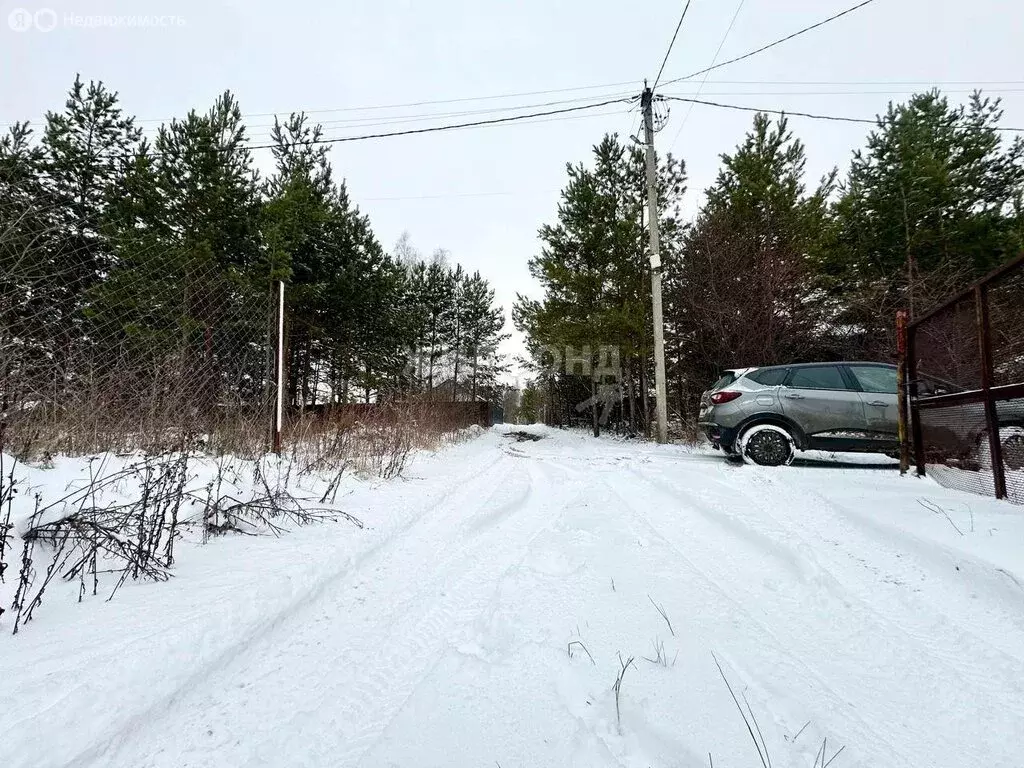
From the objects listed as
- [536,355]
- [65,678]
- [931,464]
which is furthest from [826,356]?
[65,678]

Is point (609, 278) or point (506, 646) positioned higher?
point (609, 278)

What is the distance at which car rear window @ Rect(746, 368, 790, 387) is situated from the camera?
6465 mm

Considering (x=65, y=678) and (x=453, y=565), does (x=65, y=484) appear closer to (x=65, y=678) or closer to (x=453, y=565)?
(x=65, y=678)

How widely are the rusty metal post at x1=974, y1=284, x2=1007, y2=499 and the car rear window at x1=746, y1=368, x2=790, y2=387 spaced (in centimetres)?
298

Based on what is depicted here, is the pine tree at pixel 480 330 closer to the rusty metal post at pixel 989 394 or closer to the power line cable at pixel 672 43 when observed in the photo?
the power line cable at pixel 672 43

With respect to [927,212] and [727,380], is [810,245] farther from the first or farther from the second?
[727,380]

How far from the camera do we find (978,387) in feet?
11.9

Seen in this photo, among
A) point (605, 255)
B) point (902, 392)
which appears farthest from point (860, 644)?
point (605, 255)

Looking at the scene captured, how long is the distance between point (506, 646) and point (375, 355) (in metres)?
15.1

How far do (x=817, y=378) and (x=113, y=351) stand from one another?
8862mm

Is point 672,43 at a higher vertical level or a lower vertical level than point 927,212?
higher

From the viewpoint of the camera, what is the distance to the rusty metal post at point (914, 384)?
4648 millimetres

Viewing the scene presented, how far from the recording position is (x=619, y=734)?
3.86ft

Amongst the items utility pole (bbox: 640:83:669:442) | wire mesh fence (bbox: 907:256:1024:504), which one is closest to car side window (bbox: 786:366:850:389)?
wire mesh fence (bbox: 907:256:1024:504)
